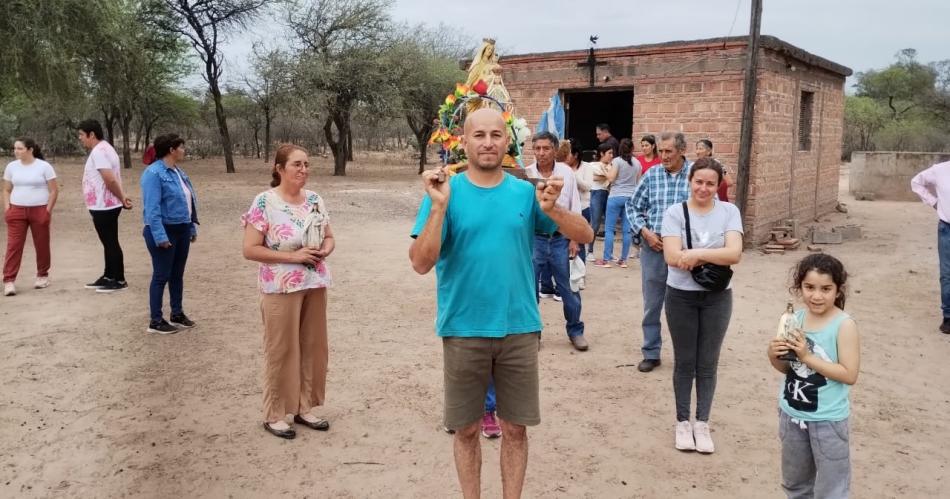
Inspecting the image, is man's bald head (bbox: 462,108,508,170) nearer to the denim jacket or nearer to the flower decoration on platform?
the flower decoration on platform

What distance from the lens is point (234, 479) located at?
3.73m

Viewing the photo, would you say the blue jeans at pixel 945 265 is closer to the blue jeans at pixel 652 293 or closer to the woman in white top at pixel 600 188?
the blue jeans at pixel 652 293

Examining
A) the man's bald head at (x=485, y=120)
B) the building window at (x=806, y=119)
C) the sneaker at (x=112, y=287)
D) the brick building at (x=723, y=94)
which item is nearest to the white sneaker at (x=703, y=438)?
the man's bald head at (x=485, y=120)

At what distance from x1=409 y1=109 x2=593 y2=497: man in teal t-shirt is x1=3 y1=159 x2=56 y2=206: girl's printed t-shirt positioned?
6.24 metres

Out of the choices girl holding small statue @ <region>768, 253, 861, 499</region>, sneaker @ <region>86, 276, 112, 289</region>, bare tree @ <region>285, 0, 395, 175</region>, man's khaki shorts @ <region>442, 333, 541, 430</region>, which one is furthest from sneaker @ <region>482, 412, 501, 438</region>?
bare tree @ <region>285, 0, 395, 175</region>

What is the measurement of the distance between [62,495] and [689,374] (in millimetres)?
3353

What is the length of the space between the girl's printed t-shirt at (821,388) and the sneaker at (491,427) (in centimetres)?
186

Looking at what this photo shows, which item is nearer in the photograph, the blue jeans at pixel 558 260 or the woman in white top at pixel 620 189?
the blue jeans at pixel 558 260

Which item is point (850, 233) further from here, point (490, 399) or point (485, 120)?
point (485, 120)

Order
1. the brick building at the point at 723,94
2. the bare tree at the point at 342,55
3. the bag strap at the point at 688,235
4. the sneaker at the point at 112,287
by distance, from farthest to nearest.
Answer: the bare tree at the point at 342,55 < the brick building at the point at 723,94 < the sneaker at the point at 112,287 < the bag strap at the point at 688,235

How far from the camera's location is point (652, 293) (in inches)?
212

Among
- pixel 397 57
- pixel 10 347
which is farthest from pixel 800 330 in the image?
pixel 397 57

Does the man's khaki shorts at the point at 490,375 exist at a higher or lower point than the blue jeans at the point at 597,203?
lower

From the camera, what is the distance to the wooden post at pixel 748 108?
10.3 meters
